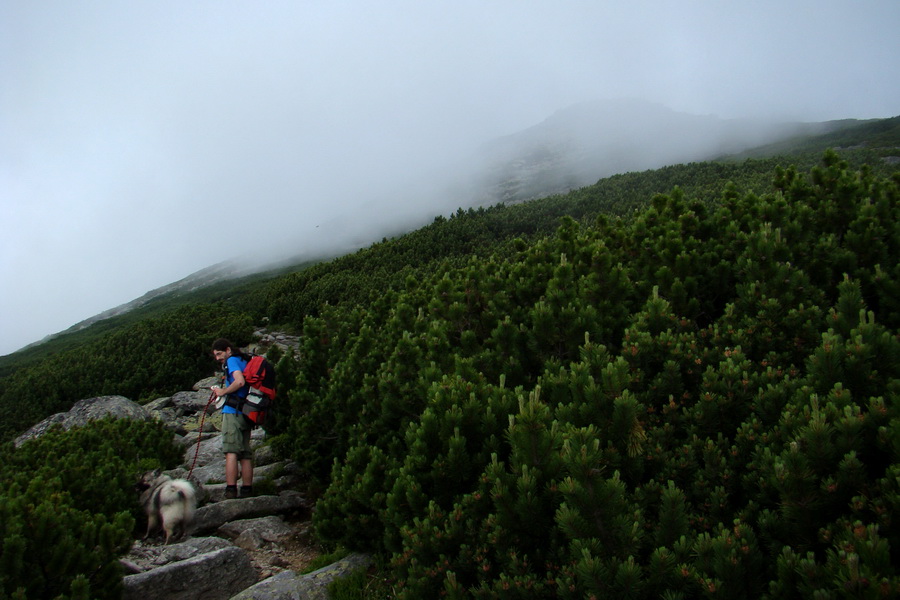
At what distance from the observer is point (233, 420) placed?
7281mm

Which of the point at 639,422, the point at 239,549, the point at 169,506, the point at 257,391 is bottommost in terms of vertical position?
the point at 239,549

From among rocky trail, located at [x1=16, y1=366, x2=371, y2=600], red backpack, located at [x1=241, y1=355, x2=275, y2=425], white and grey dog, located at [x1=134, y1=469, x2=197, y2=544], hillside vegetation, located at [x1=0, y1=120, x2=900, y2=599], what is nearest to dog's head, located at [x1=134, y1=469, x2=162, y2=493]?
white and grey dog, located at [x1=134, y1=469, x2=197, y2=544]

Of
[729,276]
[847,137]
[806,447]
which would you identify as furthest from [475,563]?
[847,137]

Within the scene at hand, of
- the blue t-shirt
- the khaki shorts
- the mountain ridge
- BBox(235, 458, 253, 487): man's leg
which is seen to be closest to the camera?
the khaki shorts

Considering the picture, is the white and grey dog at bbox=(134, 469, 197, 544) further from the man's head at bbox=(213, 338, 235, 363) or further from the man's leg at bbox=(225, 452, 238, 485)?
the man's head at bbox=(213, 338, 235, 363)

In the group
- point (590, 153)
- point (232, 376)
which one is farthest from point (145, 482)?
point (590, 153)

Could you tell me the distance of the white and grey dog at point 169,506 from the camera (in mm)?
6234

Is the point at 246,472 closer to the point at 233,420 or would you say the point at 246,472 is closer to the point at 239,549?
the point at 233,420

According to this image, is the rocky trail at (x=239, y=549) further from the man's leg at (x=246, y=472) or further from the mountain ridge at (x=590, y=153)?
the mountain ridge at (x=590, y=153)

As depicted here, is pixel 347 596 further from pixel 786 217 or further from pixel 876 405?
pixel 786 217

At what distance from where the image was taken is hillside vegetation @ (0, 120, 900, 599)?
2.58 metres

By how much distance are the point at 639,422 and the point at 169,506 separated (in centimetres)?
589

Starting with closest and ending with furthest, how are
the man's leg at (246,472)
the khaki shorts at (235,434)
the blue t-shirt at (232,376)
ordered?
the khaki shorts at (235,434) < the blue t-shirt at (232,376) < the man's leg at (246,472)

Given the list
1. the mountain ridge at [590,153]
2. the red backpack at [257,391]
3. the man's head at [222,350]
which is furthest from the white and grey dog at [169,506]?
the mountain ridge at [590,153]
